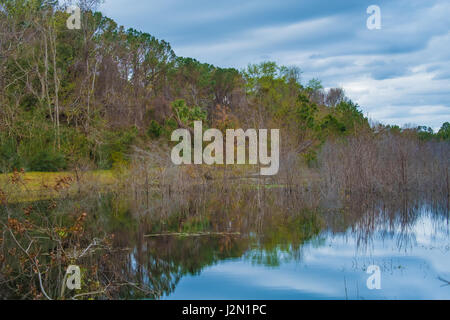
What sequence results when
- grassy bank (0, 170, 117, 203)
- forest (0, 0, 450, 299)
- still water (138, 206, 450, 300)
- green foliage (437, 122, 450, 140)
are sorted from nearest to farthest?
still water (138, 206, 450, 300)
forest (0, 0, 450, 299)
grassy bank (0, 170, 117, 203)
green foliage (437, 122, 450, 140)

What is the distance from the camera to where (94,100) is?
31.1 metres

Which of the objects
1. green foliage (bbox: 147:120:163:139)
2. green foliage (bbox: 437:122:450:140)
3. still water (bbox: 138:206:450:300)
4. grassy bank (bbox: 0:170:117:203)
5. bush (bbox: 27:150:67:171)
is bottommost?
still water (bbox: 138:206:450:300)

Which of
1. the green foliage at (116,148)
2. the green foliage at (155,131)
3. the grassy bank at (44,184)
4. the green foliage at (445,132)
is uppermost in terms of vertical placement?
the green foliage at (445,132)

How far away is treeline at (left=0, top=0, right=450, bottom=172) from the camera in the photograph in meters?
23.3

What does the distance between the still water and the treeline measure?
282 inches

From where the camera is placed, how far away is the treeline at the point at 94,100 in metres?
23.3

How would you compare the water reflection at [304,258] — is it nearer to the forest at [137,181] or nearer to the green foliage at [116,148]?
the forest at [137,181]

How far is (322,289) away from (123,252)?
4.59 m

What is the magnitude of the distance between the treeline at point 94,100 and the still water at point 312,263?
7.17 m

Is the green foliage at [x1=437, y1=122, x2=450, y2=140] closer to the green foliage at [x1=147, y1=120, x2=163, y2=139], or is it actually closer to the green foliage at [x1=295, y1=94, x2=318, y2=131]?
the green foliage at [x1=295, y1=94, x2=318, y2=131]

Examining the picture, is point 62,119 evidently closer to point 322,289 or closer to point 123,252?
point 123,252

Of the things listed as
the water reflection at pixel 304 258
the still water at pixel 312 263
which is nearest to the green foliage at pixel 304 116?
the water reflection at pixel 304 258

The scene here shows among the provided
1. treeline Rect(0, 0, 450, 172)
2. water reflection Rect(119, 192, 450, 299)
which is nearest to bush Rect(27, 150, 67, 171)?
treeline Rect(0, 0, 450, 172)

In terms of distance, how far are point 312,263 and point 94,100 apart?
24862 millimetres
